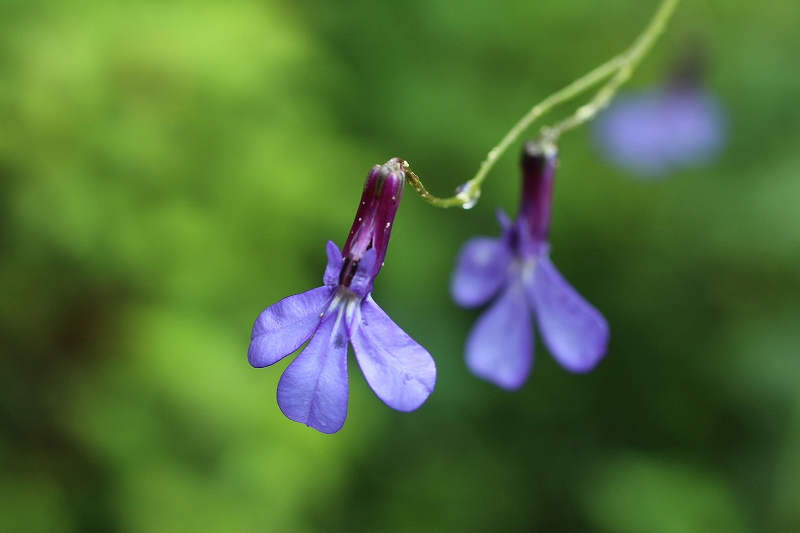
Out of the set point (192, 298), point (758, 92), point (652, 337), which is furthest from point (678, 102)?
point (192, 298)

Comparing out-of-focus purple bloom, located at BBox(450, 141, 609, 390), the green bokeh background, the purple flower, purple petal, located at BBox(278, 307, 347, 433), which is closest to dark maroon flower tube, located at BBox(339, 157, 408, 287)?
the purple flower

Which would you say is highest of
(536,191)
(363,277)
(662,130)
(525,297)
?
(662,130)

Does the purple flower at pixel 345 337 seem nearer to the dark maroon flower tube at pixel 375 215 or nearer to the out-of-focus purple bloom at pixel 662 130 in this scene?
the dark maroon flower tube at pixel 375 215

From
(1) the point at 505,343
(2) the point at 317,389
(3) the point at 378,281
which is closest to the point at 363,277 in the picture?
(2) the point at 317,389

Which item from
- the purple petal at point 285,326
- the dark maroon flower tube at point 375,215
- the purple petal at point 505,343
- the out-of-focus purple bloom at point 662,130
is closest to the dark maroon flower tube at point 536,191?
the purple petal at point 505,343

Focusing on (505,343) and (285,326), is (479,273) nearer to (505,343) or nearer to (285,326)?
(505,343)

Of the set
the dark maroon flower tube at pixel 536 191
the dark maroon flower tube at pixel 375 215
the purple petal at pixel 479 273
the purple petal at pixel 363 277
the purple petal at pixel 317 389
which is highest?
the dark maroon flower tube at pixel 536 191

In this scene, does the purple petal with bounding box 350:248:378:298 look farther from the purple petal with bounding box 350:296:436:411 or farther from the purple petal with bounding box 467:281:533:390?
the purple petal with bounding box 467:281:533:390
